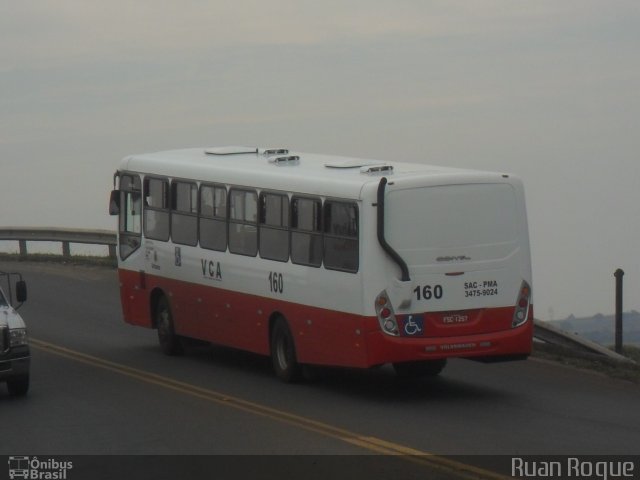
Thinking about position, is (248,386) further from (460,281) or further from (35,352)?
(35,352)

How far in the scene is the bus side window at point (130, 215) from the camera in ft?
77.0

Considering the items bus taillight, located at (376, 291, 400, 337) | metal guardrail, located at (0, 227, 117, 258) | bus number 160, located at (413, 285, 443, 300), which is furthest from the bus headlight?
metal guardrail, located at (0, 227, 117, 258)

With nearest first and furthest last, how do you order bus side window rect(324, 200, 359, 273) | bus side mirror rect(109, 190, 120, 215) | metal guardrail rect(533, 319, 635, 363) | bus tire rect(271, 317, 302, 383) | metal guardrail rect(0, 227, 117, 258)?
bus side window rect(324, 200, 359, 273) < bus tire rect(271, 317, 302, 383) < metal guardrail rect(533, 319, 635, 363) < bus side mirror rect(109, 190, 120, 215) < metal guardrail rect(0, 227, 117, 258)

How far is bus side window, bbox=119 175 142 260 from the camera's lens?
2348 centimetres

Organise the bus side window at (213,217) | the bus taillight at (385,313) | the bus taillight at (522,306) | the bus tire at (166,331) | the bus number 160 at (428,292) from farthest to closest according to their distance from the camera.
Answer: the bus tire at (166,331) < the bus side window at (213,217) < the bus taillight at (522,306) < the bus number 160 at (428,292) < the bus taillight at (385,313)

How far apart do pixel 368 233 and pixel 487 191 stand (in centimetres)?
158

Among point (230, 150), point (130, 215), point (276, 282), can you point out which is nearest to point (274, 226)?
point (276, 282)

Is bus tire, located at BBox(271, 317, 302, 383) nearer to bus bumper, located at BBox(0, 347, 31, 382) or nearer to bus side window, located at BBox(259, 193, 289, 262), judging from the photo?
bus side window, located at BBox(259, 193, 289, 262)

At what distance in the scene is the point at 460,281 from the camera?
18.1 m

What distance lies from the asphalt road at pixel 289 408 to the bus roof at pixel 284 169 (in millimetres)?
2494

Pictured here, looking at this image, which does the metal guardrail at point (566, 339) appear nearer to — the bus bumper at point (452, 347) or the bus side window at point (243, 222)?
the bus bumper at point (452, 347)

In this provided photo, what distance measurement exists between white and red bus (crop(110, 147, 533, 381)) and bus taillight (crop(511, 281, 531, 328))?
2 cm

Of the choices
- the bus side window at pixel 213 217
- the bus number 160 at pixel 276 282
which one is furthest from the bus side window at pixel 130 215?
the bus number 160 at pixel 276 282
